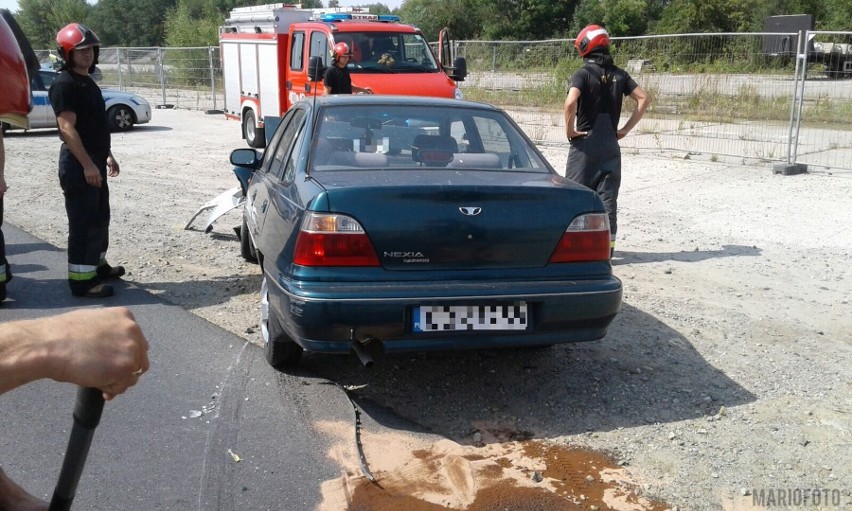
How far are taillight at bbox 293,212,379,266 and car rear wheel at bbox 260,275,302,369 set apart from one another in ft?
2.30

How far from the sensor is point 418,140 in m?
5.17

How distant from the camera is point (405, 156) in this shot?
16.5 feet

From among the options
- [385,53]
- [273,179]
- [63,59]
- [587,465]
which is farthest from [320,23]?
[587,465]

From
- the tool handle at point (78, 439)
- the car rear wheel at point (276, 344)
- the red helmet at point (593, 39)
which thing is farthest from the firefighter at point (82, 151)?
the tool handle at point (78, 439)

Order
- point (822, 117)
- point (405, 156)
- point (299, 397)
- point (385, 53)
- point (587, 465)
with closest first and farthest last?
point (587, 465) < point (299, 397) < point (405, 156) < point (385, 53) < point (822, 117)

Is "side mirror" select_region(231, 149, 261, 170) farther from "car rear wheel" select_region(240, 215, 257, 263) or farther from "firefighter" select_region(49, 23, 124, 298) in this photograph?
"car rear wheel" select_region(240, 215, 257, 263)

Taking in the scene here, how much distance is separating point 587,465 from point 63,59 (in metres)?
4.90

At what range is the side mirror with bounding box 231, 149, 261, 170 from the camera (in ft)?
20.7

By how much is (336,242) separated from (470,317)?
0.77 meters

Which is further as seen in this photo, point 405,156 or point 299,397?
point 405,156

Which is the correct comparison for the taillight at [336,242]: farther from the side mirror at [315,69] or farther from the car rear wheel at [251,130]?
the car rear wheel at [251,130]

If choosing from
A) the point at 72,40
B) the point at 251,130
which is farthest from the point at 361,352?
the point at 251,130

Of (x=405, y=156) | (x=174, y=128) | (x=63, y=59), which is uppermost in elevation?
(x=63, y=59)

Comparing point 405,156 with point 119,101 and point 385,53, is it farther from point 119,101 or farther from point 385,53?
point 119,101
